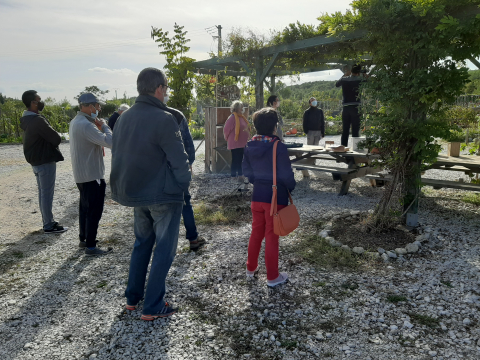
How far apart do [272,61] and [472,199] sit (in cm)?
498

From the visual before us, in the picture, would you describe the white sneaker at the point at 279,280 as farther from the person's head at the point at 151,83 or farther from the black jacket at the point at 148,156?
the person's head at the point at 151,83

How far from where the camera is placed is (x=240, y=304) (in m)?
3.12

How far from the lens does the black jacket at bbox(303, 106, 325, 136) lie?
8.30 metres

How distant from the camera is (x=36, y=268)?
399 centimetres

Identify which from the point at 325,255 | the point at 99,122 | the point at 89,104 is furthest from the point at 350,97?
the point at 89,104

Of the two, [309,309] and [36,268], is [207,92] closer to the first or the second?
[36,268]

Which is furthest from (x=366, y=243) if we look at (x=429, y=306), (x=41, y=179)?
(x=41, y=179)

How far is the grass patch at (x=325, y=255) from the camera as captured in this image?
384 centimetres

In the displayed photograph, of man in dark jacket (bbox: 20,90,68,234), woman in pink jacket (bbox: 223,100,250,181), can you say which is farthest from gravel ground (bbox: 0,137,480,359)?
woman in pink jacket (bbox: 223,100,250,181)

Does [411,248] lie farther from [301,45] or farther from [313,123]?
[301,45]

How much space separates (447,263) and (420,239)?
0.58 meters

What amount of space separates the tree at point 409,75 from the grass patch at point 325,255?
78 cm

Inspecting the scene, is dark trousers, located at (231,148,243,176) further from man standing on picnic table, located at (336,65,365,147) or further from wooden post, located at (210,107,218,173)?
man standing on picnic table, located at (336,65,365,147)

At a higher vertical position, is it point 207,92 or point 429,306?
point 207,92
